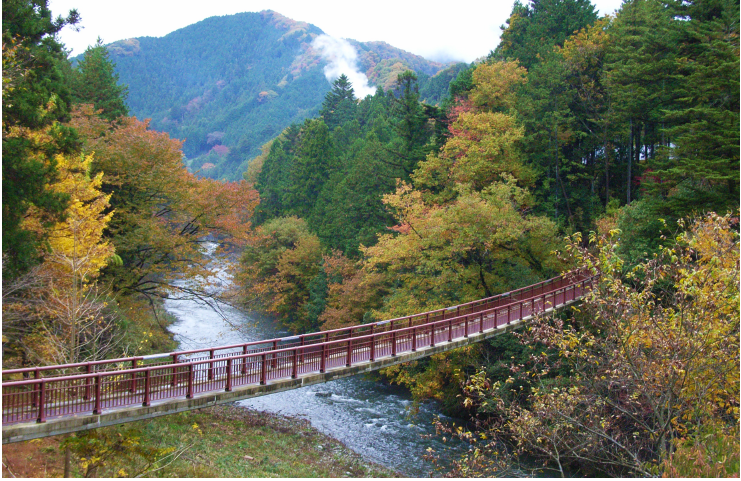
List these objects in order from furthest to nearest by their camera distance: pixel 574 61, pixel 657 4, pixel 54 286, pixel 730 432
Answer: pixel 574 61 → pixel 657 4 → pixel 54 286 → pixel 730 432

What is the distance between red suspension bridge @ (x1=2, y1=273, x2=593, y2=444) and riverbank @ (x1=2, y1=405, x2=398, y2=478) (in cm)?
117

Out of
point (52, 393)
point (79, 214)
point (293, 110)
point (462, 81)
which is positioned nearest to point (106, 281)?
point (79, 214)

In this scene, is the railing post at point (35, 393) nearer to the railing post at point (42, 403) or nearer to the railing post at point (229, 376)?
the railing post at point (42, 403)

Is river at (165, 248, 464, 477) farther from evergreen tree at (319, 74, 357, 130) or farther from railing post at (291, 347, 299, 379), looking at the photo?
evergreen tree at (319, 74, 357, 130)

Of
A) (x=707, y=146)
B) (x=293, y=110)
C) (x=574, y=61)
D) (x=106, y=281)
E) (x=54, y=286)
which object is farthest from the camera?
(x=293, y=110)

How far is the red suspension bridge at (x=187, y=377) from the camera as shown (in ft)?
30.9

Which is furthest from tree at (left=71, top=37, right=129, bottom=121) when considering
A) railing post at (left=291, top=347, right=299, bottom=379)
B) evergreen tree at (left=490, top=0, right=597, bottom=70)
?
evergreen tree at (left=490, top=0, right=597, bottom=70)

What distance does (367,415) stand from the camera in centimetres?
2245

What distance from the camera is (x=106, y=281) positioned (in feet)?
68.3

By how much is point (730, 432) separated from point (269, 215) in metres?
49.3

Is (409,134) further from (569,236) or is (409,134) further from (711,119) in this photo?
(569,236)

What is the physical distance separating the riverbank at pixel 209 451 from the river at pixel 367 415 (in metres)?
0.84

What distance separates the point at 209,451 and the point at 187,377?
6257mm

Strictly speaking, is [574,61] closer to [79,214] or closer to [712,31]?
[712,31]
